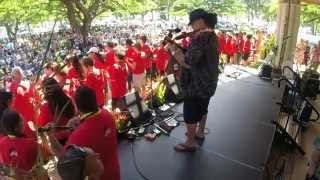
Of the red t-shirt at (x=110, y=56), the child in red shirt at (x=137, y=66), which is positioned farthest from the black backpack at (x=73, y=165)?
the child in red shirt at (x=137, y=66)

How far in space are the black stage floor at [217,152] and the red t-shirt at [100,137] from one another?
3.70 ft

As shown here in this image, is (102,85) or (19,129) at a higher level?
(19,129)

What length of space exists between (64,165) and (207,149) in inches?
95.4

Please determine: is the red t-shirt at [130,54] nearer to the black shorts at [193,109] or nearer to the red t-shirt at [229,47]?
the black shorts at [193,109]

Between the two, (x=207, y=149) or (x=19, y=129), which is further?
(x=207, y=149)

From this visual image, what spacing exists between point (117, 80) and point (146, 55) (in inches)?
75.7

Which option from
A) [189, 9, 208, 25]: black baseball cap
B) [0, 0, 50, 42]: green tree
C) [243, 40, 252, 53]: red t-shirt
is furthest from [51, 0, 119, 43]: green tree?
[189, 9, 208, 25]: black baseball cap

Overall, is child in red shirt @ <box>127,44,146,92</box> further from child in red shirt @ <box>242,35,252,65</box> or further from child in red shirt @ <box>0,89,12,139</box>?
child in red shirt @ <box>242,35,252,65</box>

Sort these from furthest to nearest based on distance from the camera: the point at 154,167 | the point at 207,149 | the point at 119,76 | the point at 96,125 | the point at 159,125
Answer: the point at 119,76 → the point at 159,125 → the point at 207,149 → the point at 154,167 → the point at 96,125

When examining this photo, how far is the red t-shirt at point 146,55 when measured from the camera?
23.7ft

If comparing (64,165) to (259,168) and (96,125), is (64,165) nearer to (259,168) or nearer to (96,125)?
(96,125)

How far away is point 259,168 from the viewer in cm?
352

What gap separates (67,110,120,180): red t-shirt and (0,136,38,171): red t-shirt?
18.4 inches

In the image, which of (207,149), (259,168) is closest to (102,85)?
(207,149)
